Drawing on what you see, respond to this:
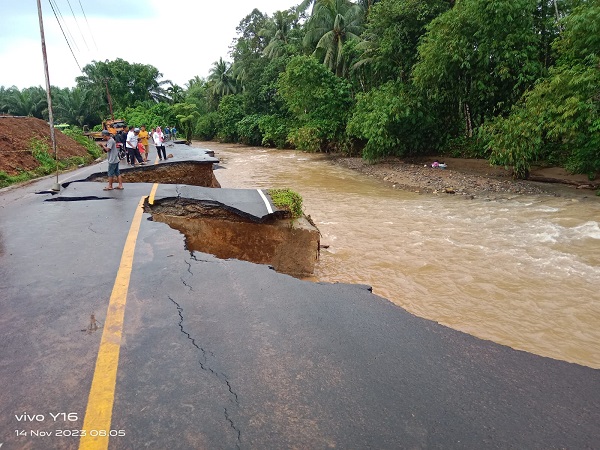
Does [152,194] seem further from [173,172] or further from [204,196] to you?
[173,172]

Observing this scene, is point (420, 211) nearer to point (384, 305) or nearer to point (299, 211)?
point (299, 211)

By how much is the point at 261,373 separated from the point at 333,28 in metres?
33.7

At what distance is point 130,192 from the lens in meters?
9.06

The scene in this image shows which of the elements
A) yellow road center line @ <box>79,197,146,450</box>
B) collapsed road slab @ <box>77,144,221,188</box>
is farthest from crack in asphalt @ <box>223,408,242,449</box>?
collapsed road slab @ <box>77,144,221,188</box>

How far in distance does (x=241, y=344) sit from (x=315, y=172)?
21.5 m

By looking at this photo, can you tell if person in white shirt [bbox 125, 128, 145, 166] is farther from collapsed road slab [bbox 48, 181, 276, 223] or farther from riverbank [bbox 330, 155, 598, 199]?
riverbank [bbox 330, 155, 598, 199]

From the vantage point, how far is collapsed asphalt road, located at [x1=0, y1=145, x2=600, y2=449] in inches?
85.4

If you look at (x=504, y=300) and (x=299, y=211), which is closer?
(x=504, y=300)

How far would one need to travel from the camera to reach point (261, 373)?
A: 2.69 metres

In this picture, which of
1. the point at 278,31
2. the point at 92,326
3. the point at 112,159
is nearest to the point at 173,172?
the point at 112,159

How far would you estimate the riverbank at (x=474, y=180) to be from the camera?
50.8 feet

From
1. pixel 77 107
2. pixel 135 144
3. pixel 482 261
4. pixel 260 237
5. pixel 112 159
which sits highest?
pixel 77 107

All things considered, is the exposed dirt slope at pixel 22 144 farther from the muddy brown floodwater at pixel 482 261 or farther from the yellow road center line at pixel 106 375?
the yellow road center line at pixel 106 375

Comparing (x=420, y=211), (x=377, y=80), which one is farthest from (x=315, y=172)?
(x=420, y=211)
